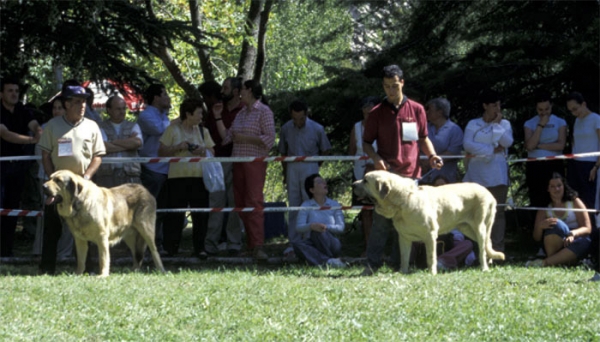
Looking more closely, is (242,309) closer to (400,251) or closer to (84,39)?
(400,251)

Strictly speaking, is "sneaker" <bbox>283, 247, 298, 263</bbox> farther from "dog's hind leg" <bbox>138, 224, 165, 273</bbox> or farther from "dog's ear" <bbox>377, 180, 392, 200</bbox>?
"dog's ear" <bbox>377, 180, 392, 200</bbox>

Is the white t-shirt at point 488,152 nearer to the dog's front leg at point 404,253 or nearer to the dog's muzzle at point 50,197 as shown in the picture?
the dog's front leg at point 404,253

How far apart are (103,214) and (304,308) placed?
302 centimetres

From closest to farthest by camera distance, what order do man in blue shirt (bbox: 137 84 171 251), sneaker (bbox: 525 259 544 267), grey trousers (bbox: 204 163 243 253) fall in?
sneaker (bbox: 525 259 544 267) < man in blue shirt (bbox: 137 84 171 251) < grey trousers (bbox: 204 163 243 253)

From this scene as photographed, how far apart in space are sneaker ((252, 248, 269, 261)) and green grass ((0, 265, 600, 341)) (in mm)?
2414

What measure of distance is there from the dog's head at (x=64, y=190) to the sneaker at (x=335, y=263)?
289 cm

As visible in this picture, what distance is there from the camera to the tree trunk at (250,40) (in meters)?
17.8

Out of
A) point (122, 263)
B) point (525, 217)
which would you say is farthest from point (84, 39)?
point (525, 217)

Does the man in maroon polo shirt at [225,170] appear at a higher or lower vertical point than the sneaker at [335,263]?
higher

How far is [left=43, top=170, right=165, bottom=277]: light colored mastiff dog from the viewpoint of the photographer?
9961 millimetres

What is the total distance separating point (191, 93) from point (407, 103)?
9040 mm

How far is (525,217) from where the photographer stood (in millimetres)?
13617

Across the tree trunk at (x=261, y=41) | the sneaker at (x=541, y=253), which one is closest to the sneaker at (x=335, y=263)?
the sneaker at (x=541, y=253)

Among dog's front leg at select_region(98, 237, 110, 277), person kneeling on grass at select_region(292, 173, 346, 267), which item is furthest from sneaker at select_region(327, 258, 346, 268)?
dog's front leg at select_region(98, 237, 110, 277)
